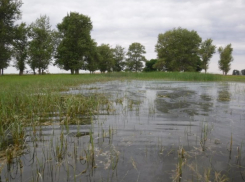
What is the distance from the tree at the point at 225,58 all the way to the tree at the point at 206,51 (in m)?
3.32

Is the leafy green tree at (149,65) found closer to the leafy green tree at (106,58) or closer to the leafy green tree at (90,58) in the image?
the leafy green tree at (106,58)

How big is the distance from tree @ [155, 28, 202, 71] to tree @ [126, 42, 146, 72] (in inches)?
871

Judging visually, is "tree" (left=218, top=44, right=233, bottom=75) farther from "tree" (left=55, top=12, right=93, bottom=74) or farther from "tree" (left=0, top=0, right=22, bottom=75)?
"tree" (left=0, top=0, right=22, bottom=75)

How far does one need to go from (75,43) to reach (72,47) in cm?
133

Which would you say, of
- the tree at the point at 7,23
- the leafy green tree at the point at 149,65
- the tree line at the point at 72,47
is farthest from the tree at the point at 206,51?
the tree at the point at 7,23

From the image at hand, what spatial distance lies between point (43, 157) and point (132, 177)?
1.76 meters

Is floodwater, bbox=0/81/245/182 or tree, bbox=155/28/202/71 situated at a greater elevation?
tree, bbox=155/28/202/71

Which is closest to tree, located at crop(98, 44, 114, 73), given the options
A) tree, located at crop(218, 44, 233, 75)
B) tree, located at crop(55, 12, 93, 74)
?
tree, located at crop(55, 12, 93, 74)

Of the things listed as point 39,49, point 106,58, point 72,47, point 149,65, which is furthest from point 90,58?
point 149,65

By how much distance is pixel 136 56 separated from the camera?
305ft

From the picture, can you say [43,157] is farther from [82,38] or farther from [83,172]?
[82,38]

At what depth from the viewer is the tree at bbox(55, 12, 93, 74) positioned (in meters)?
50.1

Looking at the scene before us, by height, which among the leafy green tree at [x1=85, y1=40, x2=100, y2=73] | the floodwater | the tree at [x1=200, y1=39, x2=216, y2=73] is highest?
the tree at [x1=200, y1=39, x2=216, y2=73]

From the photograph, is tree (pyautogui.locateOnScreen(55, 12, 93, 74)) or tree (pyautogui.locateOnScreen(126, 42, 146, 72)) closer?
tree (pyautogui.locateOnScreen(55, 12, 93, 74))
